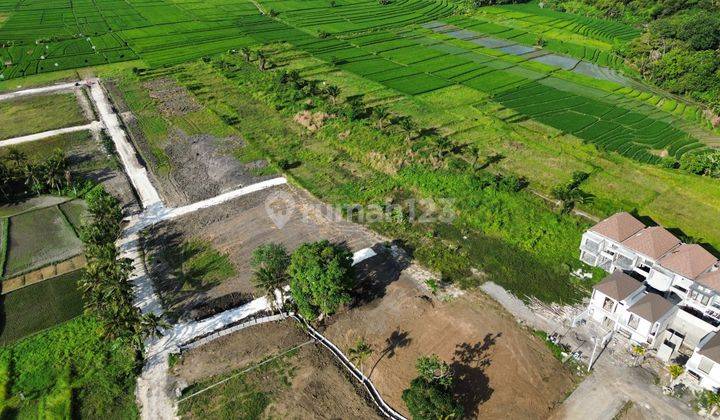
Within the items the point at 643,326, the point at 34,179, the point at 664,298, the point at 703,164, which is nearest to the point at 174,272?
the point at 34,179

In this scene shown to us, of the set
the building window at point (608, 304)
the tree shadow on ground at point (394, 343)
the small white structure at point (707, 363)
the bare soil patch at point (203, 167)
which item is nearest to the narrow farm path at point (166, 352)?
the tree shadow on ground at point (394, 343)

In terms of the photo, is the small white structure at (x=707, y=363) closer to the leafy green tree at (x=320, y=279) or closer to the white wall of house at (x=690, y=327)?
the white wall of house at (x=690, y=327)

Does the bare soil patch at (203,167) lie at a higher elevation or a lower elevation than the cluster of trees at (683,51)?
lower

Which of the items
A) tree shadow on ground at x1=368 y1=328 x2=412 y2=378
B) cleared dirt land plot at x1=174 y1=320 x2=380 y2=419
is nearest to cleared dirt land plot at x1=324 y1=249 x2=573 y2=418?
tree shadow on ground at x1=368 y1=328 x2=412 y2=378

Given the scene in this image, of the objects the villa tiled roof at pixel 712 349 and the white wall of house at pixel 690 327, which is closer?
the villa tiled roof at pixel 712 349

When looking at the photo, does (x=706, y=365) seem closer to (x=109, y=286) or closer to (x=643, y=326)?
(x=643, y=326)

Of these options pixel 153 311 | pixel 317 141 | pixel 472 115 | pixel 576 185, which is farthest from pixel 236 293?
pixel 472 115

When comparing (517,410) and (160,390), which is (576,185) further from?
(160,390)

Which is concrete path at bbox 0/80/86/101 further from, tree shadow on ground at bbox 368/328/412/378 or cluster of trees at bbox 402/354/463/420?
cluster of trees at bbox 402/354/463/420
